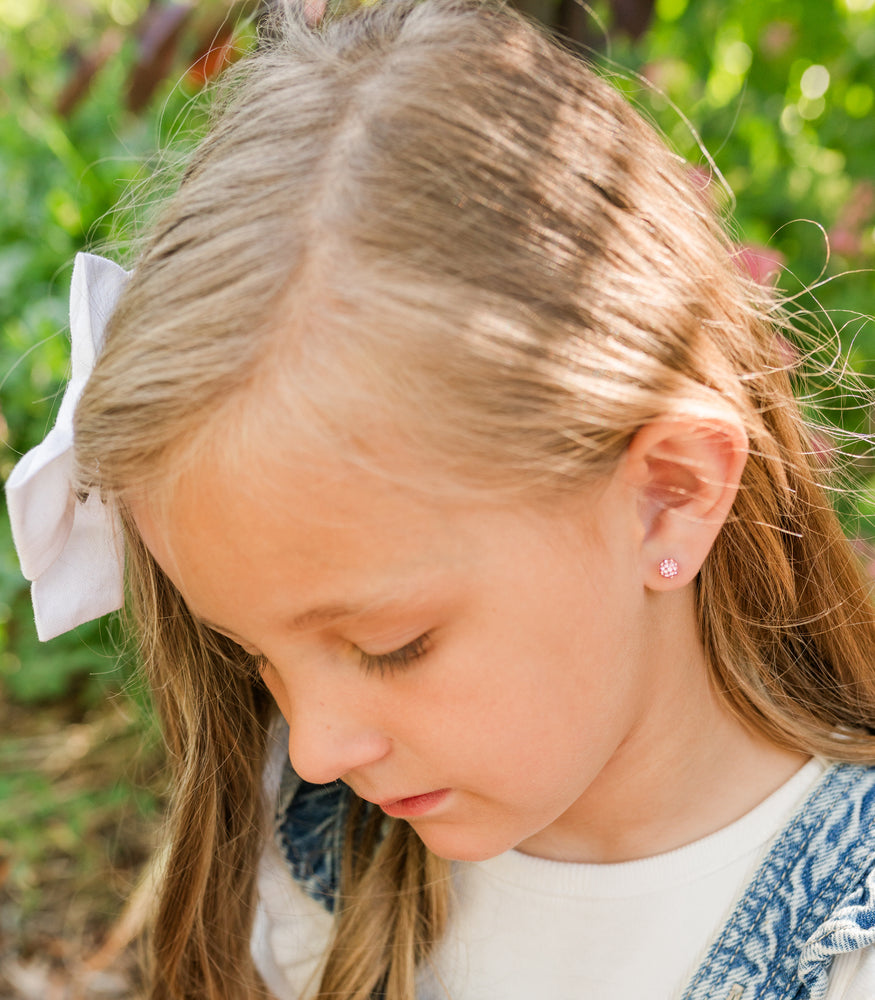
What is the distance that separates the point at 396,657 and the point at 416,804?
0.20 meters

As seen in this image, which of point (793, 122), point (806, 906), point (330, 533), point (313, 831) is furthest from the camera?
point (793, 122)

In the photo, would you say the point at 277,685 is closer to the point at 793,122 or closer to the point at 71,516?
the point at 71,516

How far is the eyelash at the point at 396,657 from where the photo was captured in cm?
96

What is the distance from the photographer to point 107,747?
248 cm

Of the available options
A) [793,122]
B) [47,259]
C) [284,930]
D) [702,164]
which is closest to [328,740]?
[284,930]

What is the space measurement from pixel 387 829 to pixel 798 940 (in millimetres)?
513

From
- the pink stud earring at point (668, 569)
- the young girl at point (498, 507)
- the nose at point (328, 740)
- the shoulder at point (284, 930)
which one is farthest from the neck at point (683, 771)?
the shoulder at point (284, 930)

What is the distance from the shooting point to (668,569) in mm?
1049

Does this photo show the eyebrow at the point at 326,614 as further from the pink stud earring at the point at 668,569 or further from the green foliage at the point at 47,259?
the green foliage at the point at 47,259

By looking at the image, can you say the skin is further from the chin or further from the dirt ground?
the dirt ground

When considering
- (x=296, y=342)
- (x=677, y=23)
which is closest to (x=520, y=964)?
(x=296, y=342)

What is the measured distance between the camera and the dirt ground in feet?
6.97

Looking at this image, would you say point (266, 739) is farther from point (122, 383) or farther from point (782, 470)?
point (782, 470)

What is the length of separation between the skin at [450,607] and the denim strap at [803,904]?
0.22 metres
